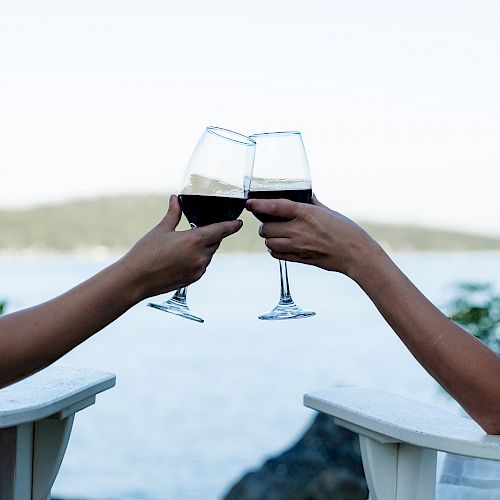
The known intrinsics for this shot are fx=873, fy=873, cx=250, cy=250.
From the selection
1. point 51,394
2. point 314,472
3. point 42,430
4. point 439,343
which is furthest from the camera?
point 314,472

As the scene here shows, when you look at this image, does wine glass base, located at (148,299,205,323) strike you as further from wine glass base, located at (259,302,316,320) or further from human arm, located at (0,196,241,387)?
wine glass base, located at (259,302,316,320)

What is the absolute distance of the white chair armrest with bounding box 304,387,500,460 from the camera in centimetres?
154

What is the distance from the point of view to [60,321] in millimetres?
1480

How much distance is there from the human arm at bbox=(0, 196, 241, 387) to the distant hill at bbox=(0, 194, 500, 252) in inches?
1010

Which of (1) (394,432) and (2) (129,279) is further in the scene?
(1) (394,432)

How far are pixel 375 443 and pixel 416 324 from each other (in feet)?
1.24

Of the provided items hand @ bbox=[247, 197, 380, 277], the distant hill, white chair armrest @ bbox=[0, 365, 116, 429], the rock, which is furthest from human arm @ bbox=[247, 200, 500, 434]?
the distant hill

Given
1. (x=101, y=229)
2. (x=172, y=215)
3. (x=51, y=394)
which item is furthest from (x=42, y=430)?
(x=101, y=229)

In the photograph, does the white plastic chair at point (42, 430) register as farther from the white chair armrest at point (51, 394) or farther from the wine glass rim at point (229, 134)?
A: the wine glass rim at point (229, 134)

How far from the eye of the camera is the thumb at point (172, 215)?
Result: 157 cm

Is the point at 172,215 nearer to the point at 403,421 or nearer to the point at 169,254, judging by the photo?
the point at 169,254

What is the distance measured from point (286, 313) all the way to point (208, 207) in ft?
0.90

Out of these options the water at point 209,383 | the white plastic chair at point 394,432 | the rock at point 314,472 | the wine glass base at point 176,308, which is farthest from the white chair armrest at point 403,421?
the water at point 209,383

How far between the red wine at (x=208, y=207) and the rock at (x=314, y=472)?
347 cm
